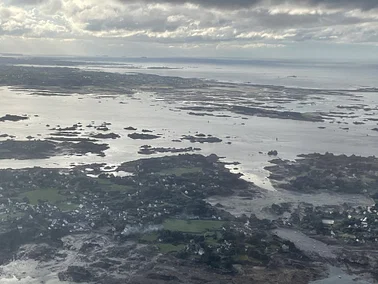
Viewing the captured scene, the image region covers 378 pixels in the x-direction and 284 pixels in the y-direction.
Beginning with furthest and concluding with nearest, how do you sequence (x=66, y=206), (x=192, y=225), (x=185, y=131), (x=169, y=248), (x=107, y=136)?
(x=185, y=131), (x=107, y=136), (x=66, y=206), (x=192, y=225), (x=169, y=248)

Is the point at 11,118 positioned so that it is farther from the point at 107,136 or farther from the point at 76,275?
the point at 76,275

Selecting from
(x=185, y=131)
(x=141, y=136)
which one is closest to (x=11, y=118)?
(x=141, y=136)

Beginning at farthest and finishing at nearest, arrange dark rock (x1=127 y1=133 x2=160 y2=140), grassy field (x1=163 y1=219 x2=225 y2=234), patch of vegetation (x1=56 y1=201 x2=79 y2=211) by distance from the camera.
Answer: dark rock (x1=127 y1=133 x2=160 y2=140) < patch of vegetation (x1=56 y1=201 x2=79 y2=211) < grassy field (x1=163 y1=219 x2=225 y2=234)

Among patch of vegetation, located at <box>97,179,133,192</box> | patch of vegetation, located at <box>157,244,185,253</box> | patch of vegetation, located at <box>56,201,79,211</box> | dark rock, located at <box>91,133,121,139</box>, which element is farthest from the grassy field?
dark rock, located at <box>91,133,121,139</box>

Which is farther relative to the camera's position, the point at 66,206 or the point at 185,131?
the point at 185,131

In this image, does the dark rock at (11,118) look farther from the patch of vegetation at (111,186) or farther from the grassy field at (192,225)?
the grassy field at (192,225)

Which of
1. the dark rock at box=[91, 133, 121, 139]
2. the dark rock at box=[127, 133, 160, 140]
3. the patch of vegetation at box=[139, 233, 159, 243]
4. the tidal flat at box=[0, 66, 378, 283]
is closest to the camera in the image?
the tidal flat at box=[0, 66, 378, 283]

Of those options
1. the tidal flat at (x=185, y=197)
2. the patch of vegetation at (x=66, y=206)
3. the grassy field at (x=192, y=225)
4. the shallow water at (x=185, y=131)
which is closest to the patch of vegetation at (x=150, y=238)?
the tidal flat at (x=185, y=197)

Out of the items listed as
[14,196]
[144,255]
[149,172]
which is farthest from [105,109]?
[144,255]

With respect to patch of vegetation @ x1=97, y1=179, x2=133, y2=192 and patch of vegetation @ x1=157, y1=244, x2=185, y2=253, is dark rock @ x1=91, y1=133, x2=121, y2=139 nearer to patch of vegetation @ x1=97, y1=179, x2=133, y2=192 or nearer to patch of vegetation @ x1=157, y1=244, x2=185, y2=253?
patch of vegetation @ x1=97, y1=179, x2=133, y2=192

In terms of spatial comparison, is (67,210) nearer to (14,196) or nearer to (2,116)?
(14,196)
